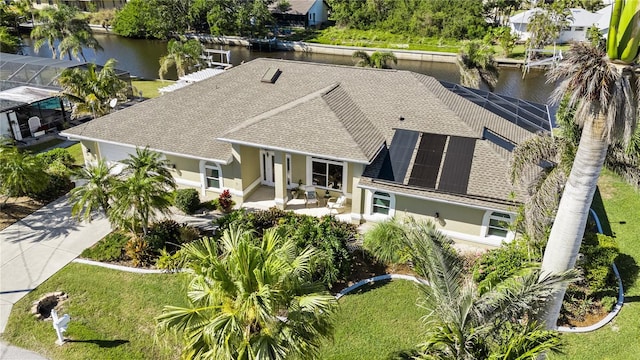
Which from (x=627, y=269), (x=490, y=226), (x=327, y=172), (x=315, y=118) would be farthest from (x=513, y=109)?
(x=315, y=118)

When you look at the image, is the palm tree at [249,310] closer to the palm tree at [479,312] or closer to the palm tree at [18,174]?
the palm tree at [479,312]

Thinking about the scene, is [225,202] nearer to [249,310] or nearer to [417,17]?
[249,310]

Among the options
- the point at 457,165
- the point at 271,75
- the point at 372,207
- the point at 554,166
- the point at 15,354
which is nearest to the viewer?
the point at 15,354

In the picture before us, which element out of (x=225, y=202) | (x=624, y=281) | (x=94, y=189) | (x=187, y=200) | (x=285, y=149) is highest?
(x=285, y=149)

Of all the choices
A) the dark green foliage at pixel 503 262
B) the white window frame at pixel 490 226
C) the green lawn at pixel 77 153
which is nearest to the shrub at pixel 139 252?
the green lawn at pixel 77 153

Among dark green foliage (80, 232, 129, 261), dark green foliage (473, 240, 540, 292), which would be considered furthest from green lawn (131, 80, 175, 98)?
dark green foliage (473, 240, 540, 292)

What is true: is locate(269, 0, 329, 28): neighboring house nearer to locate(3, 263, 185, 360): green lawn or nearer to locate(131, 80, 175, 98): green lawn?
locate(131, 80, 175, 98): green lawn

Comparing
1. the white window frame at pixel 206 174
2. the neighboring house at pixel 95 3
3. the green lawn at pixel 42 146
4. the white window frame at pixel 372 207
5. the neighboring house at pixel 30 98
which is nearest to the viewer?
the white window frame at pixel 372 207
